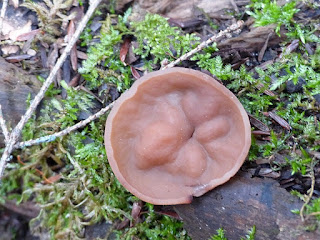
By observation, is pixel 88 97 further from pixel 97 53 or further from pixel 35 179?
pixel 35 179

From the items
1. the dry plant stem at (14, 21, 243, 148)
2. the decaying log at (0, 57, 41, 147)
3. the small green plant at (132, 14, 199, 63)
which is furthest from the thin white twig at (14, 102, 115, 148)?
the small green plant at (132, 14, 199, 63)

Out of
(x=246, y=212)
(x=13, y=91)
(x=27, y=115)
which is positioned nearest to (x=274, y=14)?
(x=246, y=212)

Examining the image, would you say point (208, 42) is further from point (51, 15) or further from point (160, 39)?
point (51, 15)

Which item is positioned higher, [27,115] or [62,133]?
[27,115]

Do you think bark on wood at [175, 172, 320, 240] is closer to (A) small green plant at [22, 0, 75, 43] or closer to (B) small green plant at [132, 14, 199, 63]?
(B) small green plant at [132, 14, 199, 63]

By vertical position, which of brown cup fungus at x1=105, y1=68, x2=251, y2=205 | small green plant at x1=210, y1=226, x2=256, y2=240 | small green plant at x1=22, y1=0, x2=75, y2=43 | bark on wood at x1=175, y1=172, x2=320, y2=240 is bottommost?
small green plant at x1=210, y1=226, x2=256, y2=240

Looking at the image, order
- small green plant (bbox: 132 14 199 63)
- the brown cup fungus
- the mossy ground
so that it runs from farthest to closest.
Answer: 1. small green plant (bbox: 132 14 199 63)
2. the mossy ground
3. the brown cup fungus
